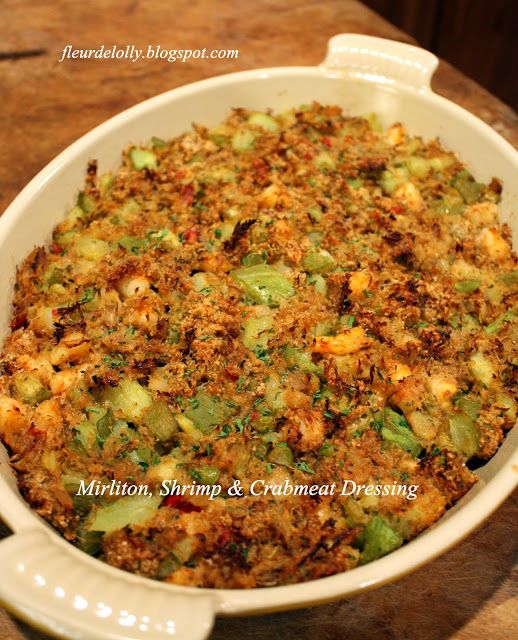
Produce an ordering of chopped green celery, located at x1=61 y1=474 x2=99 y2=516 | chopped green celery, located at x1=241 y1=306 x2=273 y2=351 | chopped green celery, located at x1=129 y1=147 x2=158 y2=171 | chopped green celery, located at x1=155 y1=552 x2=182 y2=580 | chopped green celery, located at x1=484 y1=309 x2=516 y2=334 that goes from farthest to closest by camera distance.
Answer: chopped green celery, located at x1=129 y1=147 x2=158 y2=171, chopped green celery, located at x1=484 y1=309 x2=516 y2=334, chopped green celery, located at x1=241 y1=306 x2=273 y2=351, chopped green celery, located at x1=61 y1=474 x2=99 y2=516, chopped green celery, located at x1=155 y1=552 x2=182 y2=580

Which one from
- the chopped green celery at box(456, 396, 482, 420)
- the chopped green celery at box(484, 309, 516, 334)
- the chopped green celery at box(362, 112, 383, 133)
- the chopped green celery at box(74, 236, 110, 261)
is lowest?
the chopped green celery at box(74, 236, 110, 261)

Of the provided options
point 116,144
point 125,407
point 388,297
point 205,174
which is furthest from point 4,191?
point 388,297

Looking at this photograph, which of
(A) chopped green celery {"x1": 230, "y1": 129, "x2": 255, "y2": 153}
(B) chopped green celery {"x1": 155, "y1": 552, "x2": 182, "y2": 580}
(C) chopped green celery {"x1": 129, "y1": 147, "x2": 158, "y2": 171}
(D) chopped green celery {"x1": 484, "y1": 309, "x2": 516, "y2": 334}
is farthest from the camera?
(A) chopped green celery {"x1": 230, "y1": 129, "x2": 255, "y2": 153}

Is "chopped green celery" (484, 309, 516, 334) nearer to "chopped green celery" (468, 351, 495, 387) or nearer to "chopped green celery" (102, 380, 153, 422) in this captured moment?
"chopped green celery" (468, 351, 495, 387)

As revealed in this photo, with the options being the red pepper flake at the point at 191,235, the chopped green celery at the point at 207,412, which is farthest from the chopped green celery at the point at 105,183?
the chopped green celery at the point at 207,412

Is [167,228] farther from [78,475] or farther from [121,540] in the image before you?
[121,540]

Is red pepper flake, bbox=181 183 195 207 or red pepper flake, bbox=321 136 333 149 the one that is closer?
red pepper flake, bbox=181 183 195 207

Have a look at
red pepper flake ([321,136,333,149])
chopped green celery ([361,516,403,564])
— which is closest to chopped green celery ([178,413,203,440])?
chopped green celery ([361,516,403,564])

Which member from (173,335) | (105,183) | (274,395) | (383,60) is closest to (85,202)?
(105,183)
